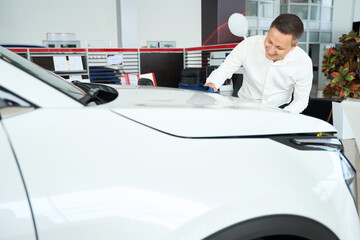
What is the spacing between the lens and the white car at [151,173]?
2.12 ft

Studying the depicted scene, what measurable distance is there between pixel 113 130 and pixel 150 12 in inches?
413

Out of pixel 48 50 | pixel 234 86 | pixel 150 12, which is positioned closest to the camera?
pixel 234 86

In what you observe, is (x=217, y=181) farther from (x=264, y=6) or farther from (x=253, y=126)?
(x=264, y=6)

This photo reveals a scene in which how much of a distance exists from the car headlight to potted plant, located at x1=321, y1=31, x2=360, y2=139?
2455 mm

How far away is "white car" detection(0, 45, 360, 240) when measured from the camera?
25.5 inches

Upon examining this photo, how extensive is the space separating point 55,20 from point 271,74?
28.5 feet

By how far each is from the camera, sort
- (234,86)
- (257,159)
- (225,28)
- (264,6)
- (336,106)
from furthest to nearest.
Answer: (264,6)
(225,28)
(234,86)
(336,106)
(257,159)

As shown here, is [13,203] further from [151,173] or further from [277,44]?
[277,44]

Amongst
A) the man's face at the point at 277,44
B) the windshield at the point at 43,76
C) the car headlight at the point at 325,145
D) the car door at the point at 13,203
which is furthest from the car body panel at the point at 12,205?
the man's face at the point at 277,44

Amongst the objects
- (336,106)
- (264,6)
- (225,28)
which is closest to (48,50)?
(225,28)

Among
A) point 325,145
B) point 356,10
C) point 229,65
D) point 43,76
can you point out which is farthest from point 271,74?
point 356,10

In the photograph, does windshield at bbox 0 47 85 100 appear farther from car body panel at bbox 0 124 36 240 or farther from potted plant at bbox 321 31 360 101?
potted plant at bbox 321 31 360 101

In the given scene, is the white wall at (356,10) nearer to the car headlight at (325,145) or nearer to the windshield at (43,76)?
the car headlight at (325,145)

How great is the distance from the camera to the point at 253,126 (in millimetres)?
827
